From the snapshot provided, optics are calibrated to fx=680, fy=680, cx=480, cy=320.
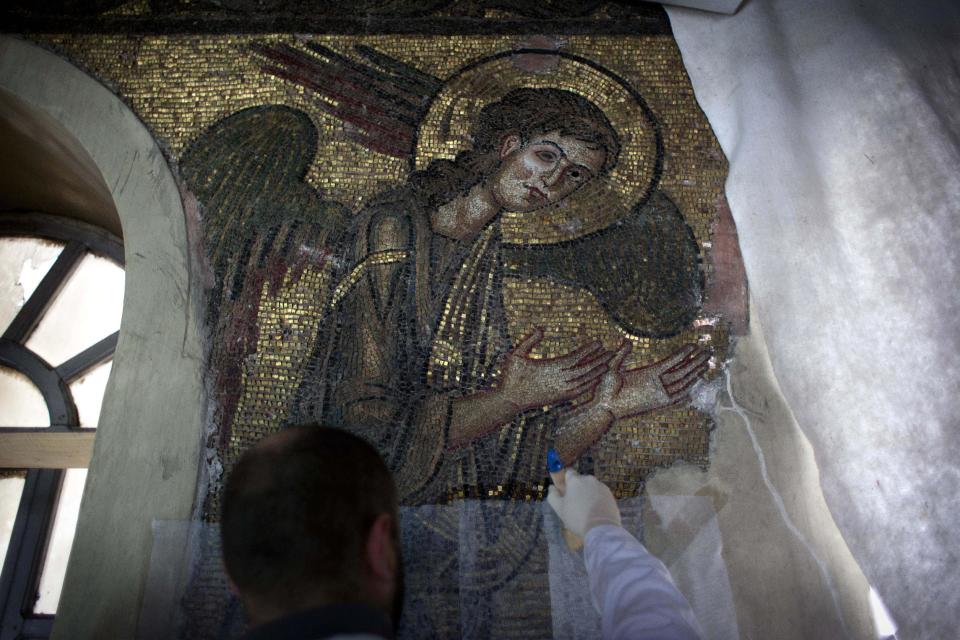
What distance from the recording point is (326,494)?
120 centimetres

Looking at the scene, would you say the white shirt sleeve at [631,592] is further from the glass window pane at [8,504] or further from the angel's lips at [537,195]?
the glass window pane at [8,504]

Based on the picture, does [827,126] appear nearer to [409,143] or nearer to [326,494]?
[409,143]

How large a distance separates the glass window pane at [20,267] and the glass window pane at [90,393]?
504 mm

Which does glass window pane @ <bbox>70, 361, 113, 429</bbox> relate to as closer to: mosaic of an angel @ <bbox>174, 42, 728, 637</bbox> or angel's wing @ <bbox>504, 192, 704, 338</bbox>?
mosaic of an angel @ <bbox>174, 42, 728, 637</bbox>

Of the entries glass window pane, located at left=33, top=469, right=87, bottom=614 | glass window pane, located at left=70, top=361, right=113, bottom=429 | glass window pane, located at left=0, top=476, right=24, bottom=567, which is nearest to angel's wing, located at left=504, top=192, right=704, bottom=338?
glass window pane, located at left=70, top=361, right=113, bottom=429

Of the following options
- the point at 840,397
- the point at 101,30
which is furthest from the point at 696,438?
the point at 101,30

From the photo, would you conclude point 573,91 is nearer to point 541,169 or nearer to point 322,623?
point 541,169

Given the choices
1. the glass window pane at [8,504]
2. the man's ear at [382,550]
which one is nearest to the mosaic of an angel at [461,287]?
the man's ear at [382,550]

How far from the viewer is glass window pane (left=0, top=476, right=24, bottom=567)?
2.89 m

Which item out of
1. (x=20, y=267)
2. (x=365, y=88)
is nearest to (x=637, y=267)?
(x=365, y=88)

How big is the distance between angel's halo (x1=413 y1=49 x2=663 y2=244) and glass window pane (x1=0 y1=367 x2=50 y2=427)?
208 cm

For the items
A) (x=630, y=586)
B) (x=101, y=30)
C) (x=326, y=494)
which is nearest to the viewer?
(x=326, y=494)

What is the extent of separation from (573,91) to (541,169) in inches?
14.4

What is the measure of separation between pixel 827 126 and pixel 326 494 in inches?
84.5
